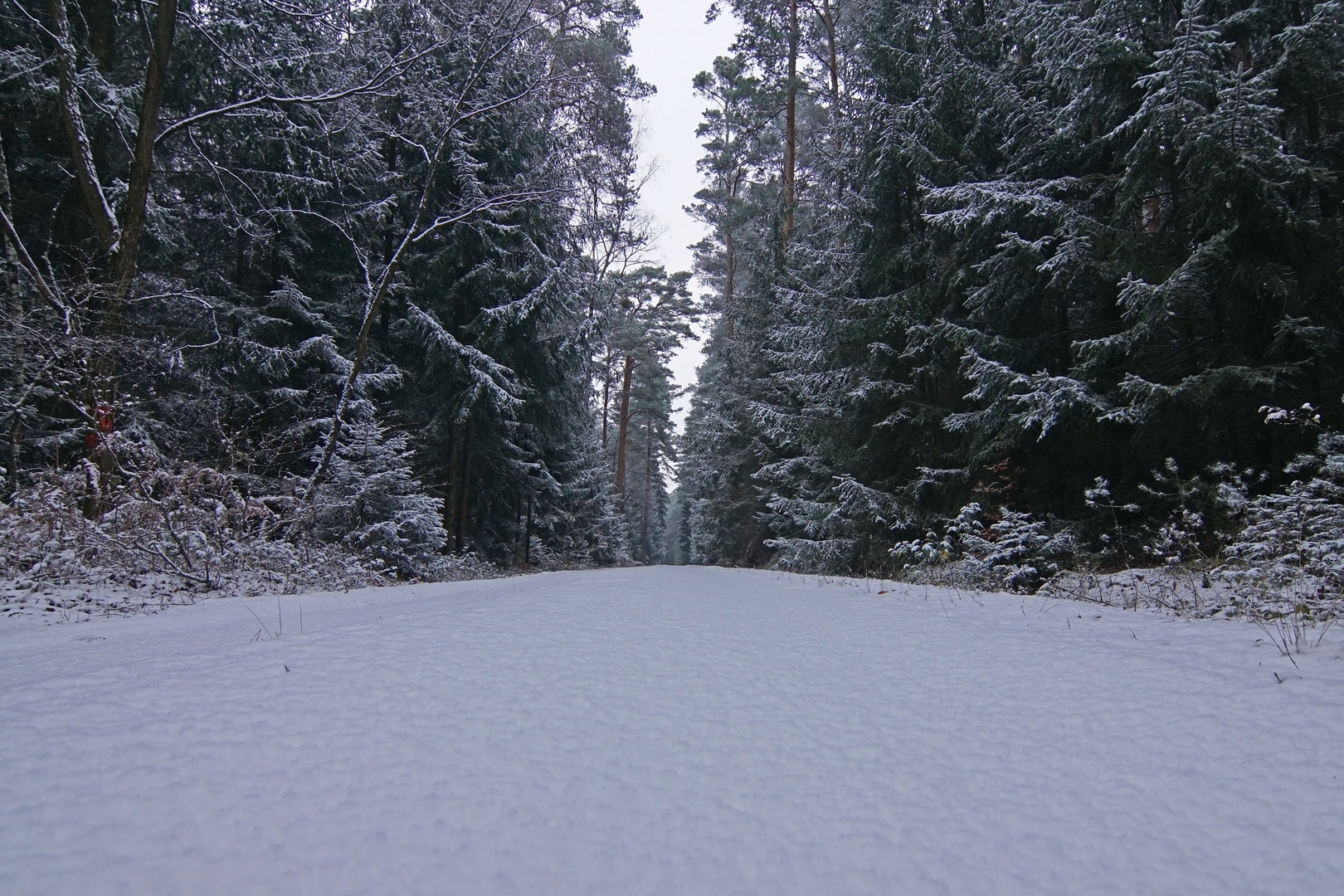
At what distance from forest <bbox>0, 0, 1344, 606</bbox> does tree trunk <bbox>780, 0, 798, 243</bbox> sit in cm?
9

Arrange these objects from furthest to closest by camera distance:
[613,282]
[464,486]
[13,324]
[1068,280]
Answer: [613,282], [464,486], [1068,280], [13,324]

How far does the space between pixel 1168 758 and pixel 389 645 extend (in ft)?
7.37

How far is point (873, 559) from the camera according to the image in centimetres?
952

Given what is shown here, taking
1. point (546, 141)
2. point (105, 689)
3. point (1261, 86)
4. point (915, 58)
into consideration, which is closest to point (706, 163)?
point (546, 141)

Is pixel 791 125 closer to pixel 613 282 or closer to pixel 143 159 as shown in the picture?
pixel 613 282

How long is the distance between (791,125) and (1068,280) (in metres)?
10.6

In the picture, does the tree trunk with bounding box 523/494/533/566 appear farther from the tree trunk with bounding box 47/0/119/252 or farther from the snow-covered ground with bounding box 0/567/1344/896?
the snow-covered ground with bounding box 0/567/1344/896

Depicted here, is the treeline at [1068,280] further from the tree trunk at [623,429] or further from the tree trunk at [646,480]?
the tree trunk at [646,480]

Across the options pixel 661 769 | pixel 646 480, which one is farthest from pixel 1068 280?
pixel 646 480

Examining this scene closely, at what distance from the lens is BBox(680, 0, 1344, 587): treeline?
5.02 m

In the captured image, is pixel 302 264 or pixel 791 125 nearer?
pixel 302 264

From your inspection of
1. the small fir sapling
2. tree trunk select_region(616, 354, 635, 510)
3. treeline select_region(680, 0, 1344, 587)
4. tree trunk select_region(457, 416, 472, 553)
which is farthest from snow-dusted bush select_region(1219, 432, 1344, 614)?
tree trunk select_region(616, 354, 635, 510)

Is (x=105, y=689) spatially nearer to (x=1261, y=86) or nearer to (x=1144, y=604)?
(x=1144, y=604)

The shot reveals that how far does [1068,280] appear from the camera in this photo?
649 centimetres
